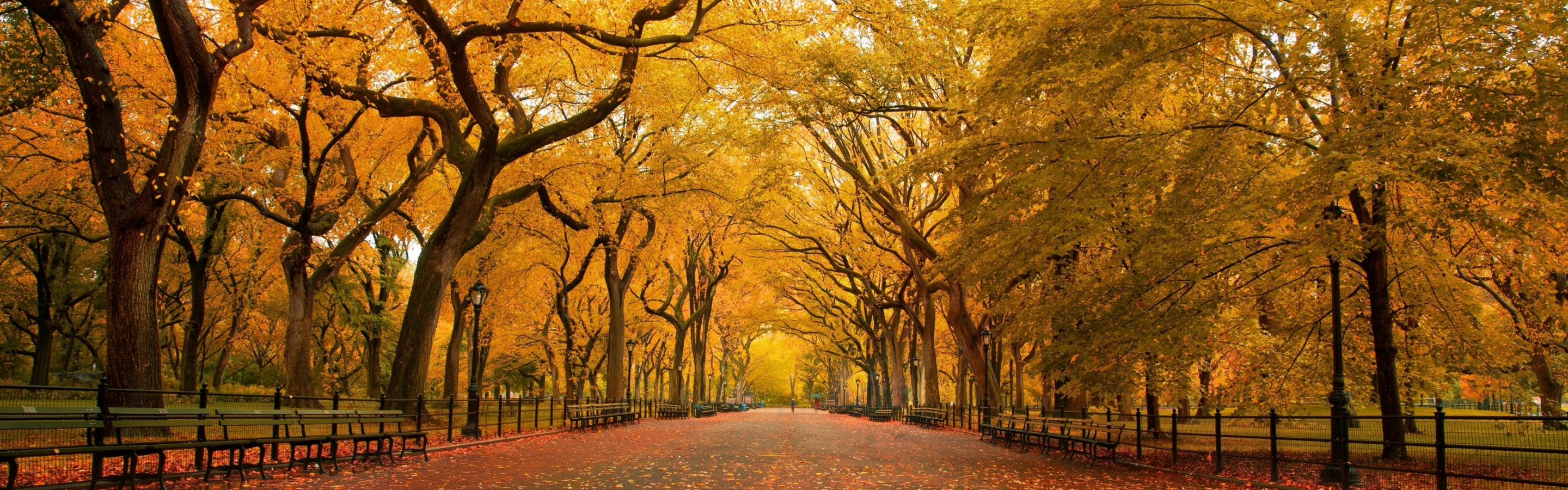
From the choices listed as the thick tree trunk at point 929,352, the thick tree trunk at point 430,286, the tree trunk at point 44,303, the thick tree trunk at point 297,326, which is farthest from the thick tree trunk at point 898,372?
the tree trunk at point 44,303

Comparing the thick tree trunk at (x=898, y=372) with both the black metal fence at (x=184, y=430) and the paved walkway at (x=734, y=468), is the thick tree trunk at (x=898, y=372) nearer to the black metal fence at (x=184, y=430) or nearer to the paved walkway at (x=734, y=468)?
the black metal fence at (x=184, y=430)

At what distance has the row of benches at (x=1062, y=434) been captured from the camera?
15.0 metres

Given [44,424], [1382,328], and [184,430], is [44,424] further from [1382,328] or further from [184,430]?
[1382,328]

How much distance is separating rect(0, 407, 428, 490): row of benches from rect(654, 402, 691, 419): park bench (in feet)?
80.2

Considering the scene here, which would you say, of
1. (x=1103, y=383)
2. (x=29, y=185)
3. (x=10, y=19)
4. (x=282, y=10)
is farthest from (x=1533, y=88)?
(x=29, y=185)

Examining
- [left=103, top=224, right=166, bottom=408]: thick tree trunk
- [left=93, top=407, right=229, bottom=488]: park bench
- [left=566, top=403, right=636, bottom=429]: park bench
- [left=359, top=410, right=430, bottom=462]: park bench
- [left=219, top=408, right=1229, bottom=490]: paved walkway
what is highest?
[left=103, top=224, right=166, bottom=408]: thick tree trunk

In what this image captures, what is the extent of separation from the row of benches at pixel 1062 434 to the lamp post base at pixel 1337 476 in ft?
9.73

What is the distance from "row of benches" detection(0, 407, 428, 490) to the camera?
22.3 ft

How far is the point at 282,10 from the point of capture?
1566cm

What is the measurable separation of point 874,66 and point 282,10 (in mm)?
11803

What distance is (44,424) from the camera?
6973 millimetres

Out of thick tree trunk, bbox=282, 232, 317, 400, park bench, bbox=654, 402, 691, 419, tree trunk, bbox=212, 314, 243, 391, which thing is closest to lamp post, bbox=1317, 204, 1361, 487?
thick tree trunk, bbox=282, 232, 317, 400

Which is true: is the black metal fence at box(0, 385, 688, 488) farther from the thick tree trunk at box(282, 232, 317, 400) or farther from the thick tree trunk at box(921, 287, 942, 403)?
the thick tree trunk at box(921, 287, 942, 403)

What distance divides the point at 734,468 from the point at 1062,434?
7.26 metres
